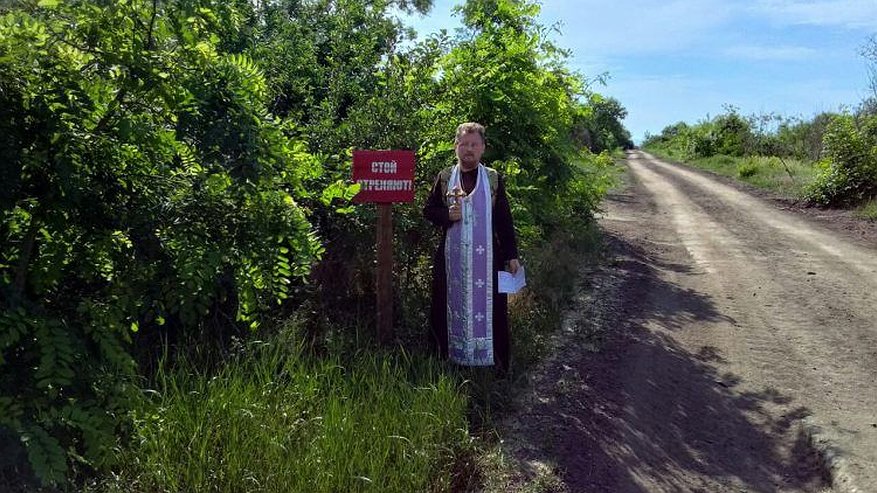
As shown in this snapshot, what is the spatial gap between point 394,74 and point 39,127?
353 cm

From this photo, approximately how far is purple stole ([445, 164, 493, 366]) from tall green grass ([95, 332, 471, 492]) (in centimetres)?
53

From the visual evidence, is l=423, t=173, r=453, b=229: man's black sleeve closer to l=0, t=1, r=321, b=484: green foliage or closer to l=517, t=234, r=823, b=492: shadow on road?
l=517, t=234, r=823, b=492: shadow on road

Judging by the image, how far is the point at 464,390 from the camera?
4.73 metres

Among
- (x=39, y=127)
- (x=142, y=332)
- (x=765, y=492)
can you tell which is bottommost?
(x=765, y=492)

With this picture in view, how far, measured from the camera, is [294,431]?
3.78m

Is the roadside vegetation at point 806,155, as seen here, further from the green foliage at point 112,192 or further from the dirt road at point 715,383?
the green foliage at point 112,192

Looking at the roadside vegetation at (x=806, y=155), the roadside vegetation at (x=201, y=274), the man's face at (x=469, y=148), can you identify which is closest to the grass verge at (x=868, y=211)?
the roadside vegetation at (x=806, y=155)

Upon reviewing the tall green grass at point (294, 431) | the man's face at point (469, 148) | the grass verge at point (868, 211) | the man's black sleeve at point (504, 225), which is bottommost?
the tall green grass at point (294, 431)

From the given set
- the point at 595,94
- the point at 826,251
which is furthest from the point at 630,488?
the point at 826,251

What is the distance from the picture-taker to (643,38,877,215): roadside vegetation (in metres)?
15.6

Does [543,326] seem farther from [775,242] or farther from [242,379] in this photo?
[775,242]

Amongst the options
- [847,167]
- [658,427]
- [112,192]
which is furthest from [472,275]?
[847,167]

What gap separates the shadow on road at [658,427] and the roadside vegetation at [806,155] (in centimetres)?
1060

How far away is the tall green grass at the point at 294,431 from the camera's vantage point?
11.3ft
